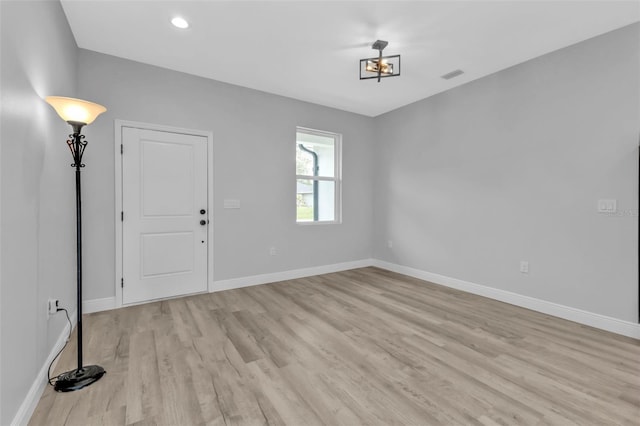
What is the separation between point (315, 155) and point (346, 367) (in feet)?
11.8

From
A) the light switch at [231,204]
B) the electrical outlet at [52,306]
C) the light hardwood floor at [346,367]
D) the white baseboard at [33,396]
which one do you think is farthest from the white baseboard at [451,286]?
the white baseboard at [33,396]

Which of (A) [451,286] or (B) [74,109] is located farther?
(A) [451,286]

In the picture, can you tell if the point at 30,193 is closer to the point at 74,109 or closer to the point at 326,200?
the point at 74,109

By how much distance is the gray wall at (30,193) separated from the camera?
4.55 ft

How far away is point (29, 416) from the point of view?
1570 mm

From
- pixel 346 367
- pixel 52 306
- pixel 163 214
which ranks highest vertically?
pixel 163 214

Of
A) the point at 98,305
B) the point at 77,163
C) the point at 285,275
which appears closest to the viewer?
the point at 77,163

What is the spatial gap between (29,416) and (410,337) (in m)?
2.61

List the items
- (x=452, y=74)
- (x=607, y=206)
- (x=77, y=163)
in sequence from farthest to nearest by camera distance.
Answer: (x=452, y=74)
(x=607, y=206)
(x=77, y=163)

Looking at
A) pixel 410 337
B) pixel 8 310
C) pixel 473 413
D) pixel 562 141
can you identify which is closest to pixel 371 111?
pixel 562 141

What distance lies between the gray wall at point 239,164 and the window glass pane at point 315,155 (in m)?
0.22

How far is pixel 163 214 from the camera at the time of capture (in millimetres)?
3512

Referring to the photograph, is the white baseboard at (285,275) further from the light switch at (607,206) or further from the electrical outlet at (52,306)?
the light switch at (607,206)

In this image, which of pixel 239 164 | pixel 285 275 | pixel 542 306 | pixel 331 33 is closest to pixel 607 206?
pixel 542 306
